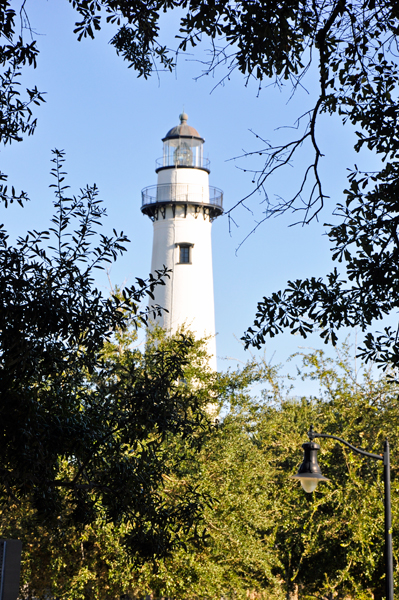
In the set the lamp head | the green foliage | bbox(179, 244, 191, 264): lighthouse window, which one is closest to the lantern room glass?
bbox(179, 244, 191, 264): lighthouse window

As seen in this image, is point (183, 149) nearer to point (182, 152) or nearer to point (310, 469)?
point (182, 152)

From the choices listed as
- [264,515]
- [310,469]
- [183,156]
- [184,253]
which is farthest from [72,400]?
[183,156]

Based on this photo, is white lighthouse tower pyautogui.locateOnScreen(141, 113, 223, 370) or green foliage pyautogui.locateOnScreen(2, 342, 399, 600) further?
white lighthouse tower pyautogui.locateOnScreen(141, 113, 223, 370)

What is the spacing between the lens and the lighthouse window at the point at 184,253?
29562 millimetres

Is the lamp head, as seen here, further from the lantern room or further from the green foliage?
the lantern room

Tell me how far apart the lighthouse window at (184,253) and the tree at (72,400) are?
22396 millimetres

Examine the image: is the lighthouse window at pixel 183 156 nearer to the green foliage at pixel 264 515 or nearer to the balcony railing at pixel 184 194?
the balcony railing at pixel 184 194

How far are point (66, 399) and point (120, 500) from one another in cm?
101

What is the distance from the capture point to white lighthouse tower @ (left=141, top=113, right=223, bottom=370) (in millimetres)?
28922

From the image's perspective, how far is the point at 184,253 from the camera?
29.9 m

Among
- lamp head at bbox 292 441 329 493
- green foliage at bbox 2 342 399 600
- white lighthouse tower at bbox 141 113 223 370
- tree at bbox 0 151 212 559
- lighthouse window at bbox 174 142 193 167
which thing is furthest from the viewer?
lighthouse window at bbox 174 142 193 167

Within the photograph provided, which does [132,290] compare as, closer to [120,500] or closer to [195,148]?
[120,500]

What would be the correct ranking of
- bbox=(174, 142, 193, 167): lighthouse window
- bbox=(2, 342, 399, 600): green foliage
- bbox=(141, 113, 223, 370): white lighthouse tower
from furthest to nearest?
bbox=(174, 142, 193, 167): lighthouse window, bbox=(141, 113, 223, 370): white lighthouse tower, bbox=(2, 342, 399, 600): green foliage

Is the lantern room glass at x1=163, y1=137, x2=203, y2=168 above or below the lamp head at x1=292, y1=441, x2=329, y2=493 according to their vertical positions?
above
